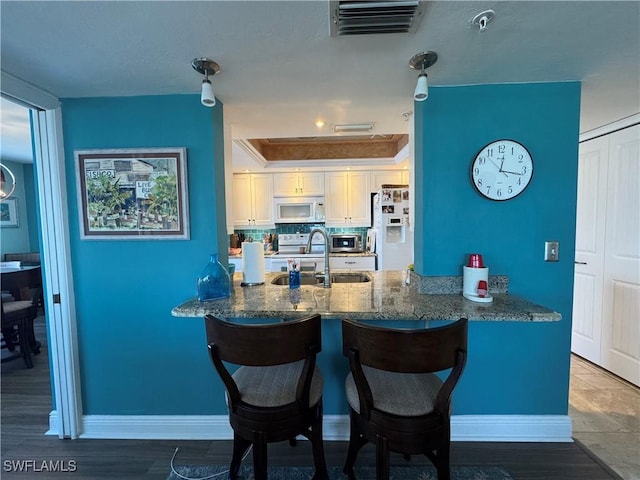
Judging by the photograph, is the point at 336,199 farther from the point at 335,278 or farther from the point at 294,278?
the point at 294,278

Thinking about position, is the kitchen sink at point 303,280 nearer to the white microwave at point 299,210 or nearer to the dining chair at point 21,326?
the white microwave at point 299,210

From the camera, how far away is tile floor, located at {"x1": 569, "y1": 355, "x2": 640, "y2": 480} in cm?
162

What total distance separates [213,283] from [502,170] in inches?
70.3

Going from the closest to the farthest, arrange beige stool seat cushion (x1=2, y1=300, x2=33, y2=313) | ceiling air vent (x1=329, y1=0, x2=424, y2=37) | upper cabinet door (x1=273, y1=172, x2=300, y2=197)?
ceiling air vent (x1=329, y1=0, x2=424, y2=37)
beige stool seat cushion (x1=2, y1=300, x2=33, y2=313)
upper cabinet door (x1=273, y1=172, x2=300, y2=197)

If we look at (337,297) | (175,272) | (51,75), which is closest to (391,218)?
(337,297)

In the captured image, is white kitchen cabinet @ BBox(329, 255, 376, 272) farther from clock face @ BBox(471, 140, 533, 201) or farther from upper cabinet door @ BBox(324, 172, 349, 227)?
clock face @ BBox(471, 140, 533, 201)

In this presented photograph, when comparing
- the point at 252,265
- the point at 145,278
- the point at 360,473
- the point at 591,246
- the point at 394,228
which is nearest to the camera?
the point at 360,473

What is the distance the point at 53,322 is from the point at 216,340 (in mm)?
1430

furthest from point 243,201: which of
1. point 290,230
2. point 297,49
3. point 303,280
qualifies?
point 297,49

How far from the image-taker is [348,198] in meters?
4.18

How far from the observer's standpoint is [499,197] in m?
1.67

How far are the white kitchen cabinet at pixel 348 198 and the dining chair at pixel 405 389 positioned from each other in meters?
3.12

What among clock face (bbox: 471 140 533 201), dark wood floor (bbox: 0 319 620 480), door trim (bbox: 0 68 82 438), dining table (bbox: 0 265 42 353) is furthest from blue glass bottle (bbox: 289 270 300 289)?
dining table (bbox: 0 265 42 353)

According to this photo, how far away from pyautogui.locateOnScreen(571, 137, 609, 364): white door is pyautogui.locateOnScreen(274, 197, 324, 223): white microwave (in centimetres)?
285
